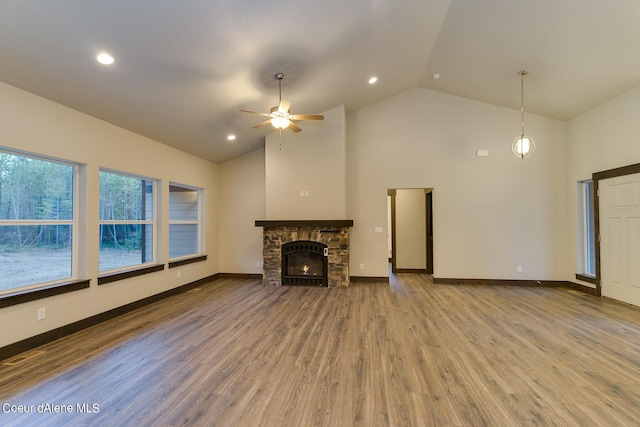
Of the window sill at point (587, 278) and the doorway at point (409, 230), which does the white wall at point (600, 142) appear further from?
the doorway at point (409, 230)

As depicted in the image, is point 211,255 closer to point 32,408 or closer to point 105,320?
point 105,320

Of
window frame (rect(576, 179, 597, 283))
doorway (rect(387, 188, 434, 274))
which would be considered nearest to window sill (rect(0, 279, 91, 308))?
doorway (rect(387, 188, 434, 274))

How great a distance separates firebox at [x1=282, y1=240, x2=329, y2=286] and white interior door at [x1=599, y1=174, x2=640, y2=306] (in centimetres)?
472

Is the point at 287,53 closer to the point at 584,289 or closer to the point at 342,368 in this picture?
the point at 342,368

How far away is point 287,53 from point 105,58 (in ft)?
6.36

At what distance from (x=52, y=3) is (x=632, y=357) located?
5.87 metres

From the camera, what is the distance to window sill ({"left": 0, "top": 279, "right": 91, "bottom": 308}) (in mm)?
2783

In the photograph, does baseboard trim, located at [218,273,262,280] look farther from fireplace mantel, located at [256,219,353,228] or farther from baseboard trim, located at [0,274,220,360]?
baseboard trim, located at [0,274,220,360]

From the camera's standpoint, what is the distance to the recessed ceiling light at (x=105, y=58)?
277cm

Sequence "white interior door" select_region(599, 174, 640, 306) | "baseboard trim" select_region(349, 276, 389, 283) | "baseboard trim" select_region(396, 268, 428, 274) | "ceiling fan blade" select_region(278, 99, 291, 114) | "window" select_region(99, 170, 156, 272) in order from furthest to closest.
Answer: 1. "baseboard trim" select_region(396, 268, 428, 274)
2. "baseboard trim" select_region(349, 276, 389, 283)
3. "white interior door" select_region(599, 174, 640, 306)
4. "window" select_region(99, 170, 156, 272)
5. "ceiling fan blade" select_region(278, 99, 291, 114)

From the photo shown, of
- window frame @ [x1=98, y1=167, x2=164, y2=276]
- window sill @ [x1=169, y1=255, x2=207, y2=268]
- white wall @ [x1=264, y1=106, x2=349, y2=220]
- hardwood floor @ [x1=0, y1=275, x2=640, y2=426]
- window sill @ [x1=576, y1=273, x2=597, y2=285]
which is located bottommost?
hardwood floor @ [x1=0, y1=275, x2=640, y2=426]

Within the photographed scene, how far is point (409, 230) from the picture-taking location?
7.40 meters

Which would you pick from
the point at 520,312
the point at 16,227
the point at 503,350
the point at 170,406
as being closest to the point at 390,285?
the point at 520,312

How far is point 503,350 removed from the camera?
2930mm
